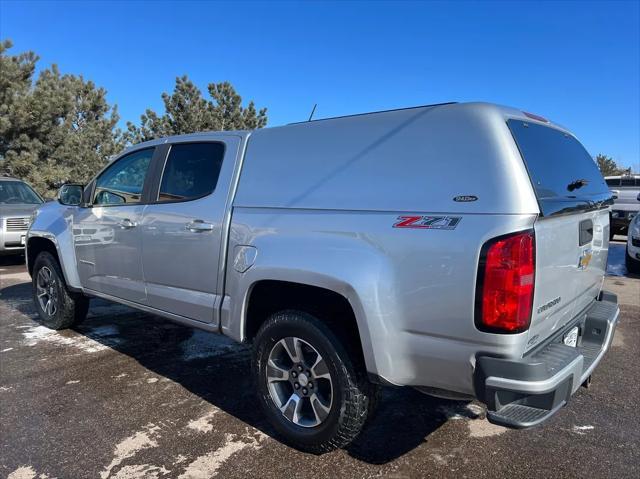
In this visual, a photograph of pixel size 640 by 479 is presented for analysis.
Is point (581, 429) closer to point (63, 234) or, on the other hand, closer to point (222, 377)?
point (222, 377)

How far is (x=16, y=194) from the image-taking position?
11133mm

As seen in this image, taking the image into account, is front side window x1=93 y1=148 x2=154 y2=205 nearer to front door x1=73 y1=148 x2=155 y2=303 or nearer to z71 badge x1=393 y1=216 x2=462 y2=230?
front door x1=73 y1=148 x2=155 y2=303

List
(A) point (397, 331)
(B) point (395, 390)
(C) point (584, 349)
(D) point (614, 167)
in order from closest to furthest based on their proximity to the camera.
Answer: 1. (A) point (397, 331)
2. (C) point (584, 349)
3. (B) point (395, 390)
4. (D) point (614, 167)

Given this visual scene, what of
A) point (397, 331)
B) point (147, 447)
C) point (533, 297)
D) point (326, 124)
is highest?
point (326, 124)

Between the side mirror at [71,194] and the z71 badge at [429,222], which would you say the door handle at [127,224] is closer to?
the side mirror at [71,194]

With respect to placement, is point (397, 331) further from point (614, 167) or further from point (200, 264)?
point (614, 167)

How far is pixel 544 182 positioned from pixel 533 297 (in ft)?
2.04

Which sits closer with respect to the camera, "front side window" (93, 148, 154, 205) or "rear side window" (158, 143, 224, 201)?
"rear side window" (158, 143, 224, 201)

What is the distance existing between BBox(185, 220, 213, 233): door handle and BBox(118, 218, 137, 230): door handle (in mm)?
760

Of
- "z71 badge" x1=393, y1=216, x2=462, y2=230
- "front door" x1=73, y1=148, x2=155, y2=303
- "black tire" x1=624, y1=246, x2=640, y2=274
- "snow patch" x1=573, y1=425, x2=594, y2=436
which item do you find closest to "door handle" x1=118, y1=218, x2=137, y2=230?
"front door" x1=73, y1=148, x2=155, y2=303

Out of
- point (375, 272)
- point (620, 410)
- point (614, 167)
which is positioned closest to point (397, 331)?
point (375, 272)

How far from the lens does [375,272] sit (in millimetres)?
2547

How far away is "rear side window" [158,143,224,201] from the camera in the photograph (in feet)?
12.0

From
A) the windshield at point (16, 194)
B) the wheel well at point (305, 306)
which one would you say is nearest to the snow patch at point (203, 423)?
the wheel well at point (305, 306)
